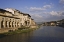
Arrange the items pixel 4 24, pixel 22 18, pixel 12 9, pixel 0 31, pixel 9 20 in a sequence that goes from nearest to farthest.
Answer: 1. pixel 0 31
2. pixel 4 24
3. pixel 9 20
4. pixel 12 9
5. pixel 22 18

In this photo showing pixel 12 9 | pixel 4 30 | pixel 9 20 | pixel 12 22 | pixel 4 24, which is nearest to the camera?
pixel 4 30

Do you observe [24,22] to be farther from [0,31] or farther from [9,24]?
[0,31]

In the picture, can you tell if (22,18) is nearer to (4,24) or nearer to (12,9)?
(12,9)

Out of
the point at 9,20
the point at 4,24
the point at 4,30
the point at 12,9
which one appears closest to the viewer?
the point at 4,30

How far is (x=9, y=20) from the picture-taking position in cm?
4588

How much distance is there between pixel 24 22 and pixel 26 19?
8.04 ft

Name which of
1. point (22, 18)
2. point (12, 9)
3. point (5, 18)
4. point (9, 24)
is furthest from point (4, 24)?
point (22, 18)

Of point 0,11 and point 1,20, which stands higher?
point 0,11

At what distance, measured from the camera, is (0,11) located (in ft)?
156

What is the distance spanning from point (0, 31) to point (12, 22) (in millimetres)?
13631

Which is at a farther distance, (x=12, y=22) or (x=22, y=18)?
(x=22, y=18)

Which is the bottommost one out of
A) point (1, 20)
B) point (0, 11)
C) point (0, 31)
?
point (0, 31)

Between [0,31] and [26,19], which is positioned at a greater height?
[26,19]

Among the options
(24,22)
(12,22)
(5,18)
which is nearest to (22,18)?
(24,22)
